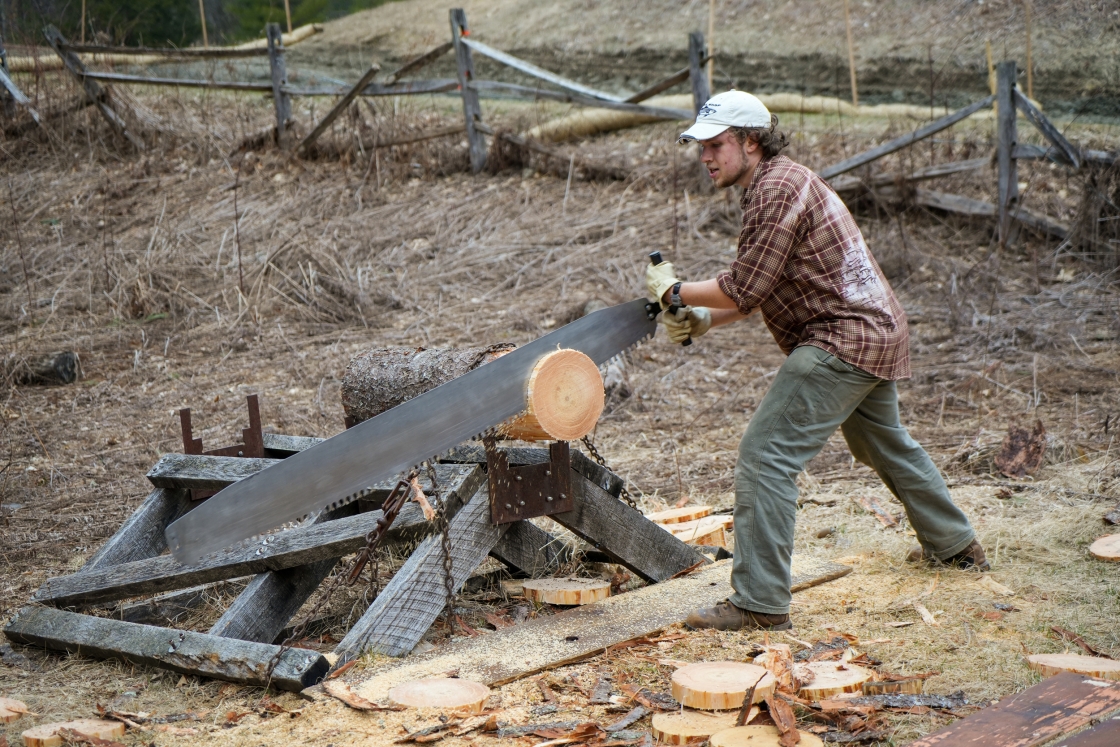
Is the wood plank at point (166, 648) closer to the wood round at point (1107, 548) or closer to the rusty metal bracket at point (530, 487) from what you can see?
the rusty metal bracket at point (530, 487)

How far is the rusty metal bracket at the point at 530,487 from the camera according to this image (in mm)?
3715

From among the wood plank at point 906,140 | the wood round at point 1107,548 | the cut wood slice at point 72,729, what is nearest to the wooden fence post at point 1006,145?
the wood plank at point 906,140

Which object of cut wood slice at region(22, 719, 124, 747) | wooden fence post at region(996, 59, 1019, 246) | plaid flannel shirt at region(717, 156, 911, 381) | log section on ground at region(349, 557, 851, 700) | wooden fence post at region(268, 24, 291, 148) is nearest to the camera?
cut wood slice at region(22, 719, 124, 747)

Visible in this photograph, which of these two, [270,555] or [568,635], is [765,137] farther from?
[270,555]

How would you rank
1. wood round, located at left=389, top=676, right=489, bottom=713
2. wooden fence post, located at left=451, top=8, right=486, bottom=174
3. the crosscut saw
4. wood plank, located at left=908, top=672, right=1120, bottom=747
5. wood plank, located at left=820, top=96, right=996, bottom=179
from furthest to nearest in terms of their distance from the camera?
1. wooden fence post, located at left=451, top=8, right=486, bottom=174
2. wood plank, located at left=820, top=96, right=996, bottom=179
3. the crosscut saw
4. wood round, located at left=389, top=676, right=489, bottom=713
5. wood plank, located at left=908, top=672, right=1120, bottom=747

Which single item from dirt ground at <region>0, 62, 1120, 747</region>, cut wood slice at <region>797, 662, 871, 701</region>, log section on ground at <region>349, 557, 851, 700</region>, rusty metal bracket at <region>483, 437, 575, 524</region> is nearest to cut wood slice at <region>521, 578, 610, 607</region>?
log section on ground at <region>349, 557, 851, 700</region>

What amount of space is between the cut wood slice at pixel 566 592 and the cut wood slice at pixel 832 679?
991mm

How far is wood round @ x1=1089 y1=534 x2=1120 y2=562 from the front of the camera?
4.20m

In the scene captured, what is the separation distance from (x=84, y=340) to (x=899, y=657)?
23.2 ft

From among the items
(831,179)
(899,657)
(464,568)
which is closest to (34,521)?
Answer: (464,568)

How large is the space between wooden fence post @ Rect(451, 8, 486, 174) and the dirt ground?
257 millimetres

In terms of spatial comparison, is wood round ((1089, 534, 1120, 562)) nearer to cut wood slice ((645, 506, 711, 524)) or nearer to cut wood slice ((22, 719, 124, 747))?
cut wood slice ((645, 506, 711, 524))

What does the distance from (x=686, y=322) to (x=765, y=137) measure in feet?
2.43

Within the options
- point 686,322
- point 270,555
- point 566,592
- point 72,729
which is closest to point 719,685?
point 566,592
